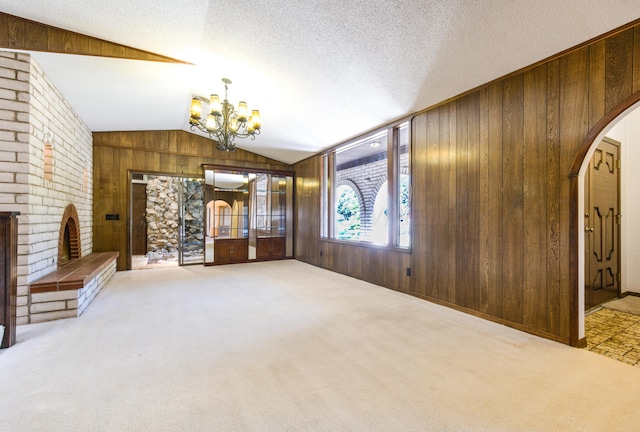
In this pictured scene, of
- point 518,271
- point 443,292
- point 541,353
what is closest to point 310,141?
point 443,292

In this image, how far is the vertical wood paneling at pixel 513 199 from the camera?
2754 mm

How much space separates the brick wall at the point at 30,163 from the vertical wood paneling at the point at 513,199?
4986mm

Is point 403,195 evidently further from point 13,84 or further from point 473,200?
point 13,84

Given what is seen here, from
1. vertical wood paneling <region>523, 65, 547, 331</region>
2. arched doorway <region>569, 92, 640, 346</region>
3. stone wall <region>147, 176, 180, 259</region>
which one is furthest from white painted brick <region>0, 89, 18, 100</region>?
stone wall <region>147, 176, 180, 259</region>

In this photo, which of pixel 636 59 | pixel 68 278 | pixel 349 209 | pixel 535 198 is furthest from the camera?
pixel 349 209

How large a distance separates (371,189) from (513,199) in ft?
13.3

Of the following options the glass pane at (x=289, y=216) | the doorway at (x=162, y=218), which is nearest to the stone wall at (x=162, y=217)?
the doorway at (x=162, y=218)

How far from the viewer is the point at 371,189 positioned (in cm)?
679

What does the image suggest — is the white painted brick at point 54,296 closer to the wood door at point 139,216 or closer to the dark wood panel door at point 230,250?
the dark wood panel door at point 230,250

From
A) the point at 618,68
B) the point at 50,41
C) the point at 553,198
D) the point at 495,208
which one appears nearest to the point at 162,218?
the point at 50,41

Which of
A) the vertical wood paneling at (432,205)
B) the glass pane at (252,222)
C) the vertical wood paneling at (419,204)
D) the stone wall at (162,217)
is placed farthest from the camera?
the stone wall at (162,217)

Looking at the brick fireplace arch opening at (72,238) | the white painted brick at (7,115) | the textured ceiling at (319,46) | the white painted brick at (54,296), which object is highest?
the textured ceiling at (319,46)

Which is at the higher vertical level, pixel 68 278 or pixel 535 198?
pixel 535 198

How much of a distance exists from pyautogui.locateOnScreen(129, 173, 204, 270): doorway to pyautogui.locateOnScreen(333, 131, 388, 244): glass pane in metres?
4.05
